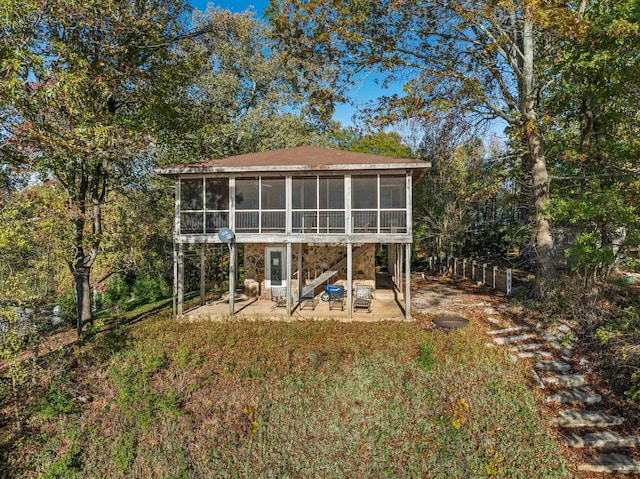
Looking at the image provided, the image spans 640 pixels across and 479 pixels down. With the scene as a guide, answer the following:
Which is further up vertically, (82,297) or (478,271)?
(478,271)

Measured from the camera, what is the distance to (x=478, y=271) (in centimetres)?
1772

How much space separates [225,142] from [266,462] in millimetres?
17171

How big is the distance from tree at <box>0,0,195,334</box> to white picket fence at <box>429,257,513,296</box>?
45.1ft

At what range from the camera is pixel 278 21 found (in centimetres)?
1280

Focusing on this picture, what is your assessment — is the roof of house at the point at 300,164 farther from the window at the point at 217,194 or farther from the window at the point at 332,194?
the window at the point at 332,194

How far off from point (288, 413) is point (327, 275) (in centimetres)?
680

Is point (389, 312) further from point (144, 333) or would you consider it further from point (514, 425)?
point (144, 333)

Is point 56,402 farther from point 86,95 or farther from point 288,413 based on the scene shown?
point 86,95

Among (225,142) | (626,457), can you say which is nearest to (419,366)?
(626,457)

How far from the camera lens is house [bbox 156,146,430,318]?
11648 millimetres

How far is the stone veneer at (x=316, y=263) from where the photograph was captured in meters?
14.9

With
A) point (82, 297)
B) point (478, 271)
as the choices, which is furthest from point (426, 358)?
point (478, 271)

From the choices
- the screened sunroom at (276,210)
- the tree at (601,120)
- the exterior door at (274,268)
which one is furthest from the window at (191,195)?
the tree at (601,120)

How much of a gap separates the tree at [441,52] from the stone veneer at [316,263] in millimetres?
5319
